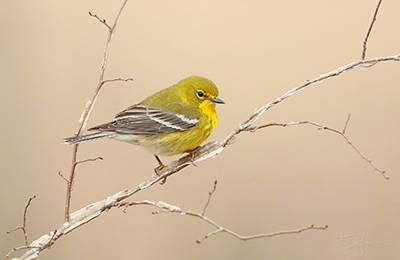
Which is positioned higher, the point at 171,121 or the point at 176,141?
the point at 171,121

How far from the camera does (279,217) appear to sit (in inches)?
156

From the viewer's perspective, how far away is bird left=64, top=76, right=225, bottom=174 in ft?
10.8

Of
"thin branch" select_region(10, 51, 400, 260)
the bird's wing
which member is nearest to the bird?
the bird's wing

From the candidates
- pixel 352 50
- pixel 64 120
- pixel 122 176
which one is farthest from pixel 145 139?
pixel 352 50

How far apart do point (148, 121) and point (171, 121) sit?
0.16 meters

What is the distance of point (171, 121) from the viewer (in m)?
3.44

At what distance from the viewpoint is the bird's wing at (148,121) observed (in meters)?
3.30

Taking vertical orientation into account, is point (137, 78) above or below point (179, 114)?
above

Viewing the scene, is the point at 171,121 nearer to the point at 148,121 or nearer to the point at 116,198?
the point at 148,121

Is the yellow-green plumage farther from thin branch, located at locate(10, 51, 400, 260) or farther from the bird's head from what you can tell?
thin branch, located at locate(10, 51, 400, 260)

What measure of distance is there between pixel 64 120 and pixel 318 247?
7.63 ft

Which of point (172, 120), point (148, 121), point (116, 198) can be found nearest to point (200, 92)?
point (172, 120)

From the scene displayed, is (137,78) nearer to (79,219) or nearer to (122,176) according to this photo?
(122,176)

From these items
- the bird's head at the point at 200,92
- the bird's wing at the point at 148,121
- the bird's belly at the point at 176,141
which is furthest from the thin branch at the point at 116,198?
the bird's head at the point at 200,92
